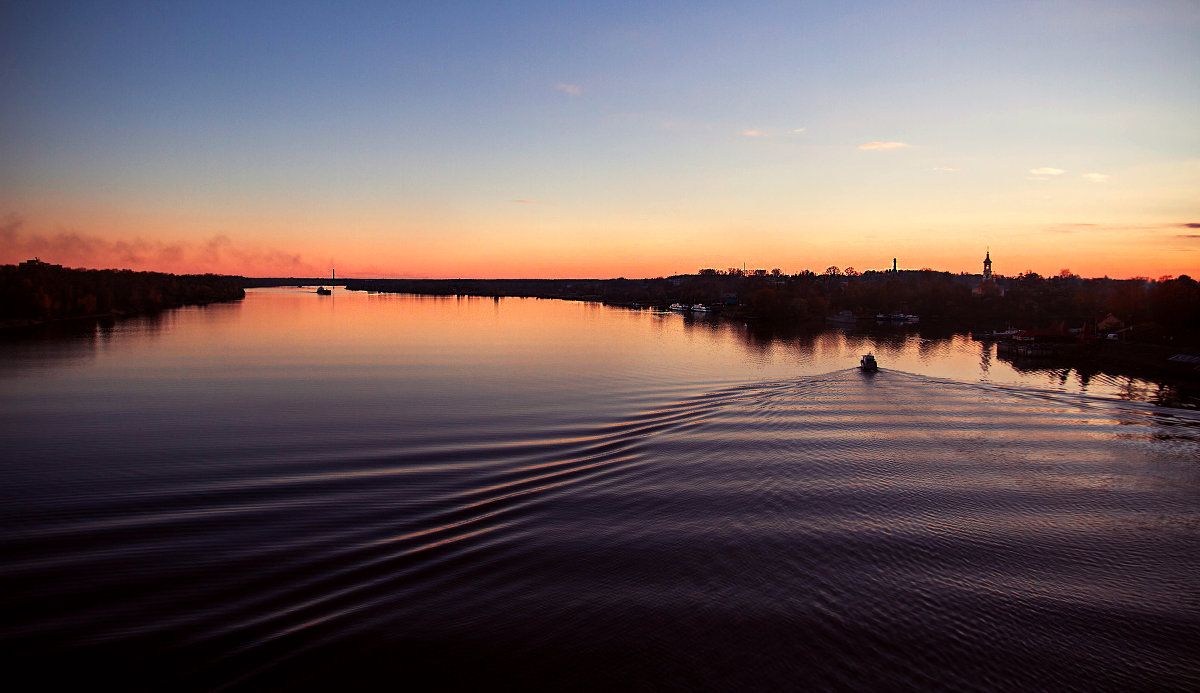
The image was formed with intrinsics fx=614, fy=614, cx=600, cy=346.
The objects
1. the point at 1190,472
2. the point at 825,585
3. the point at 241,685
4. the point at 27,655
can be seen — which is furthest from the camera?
the point at 1190,472

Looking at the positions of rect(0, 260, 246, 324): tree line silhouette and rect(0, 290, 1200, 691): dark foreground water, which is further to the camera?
rect(0, 260, 246, 324): tree line silhouette

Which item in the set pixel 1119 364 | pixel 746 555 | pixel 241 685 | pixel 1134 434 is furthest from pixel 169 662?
pixel 1119 364

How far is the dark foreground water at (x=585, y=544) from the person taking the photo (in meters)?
7.45

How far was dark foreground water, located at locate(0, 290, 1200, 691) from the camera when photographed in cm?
745

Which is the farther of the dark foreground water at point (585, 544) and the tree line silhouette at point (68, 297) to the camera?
the tree line silhouette at point (68, 297)

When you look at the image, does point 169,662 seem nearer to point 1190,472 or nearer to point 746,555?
point 746,555

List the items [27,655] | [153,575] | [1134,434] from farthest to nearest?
[1134,434], [153,575], [27,655]

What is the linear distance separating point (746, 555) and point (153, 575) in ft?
29.3

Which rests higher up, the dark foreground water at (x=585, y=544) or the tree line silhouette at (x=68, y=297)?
the tree line silhouette at (x=68, y=297)

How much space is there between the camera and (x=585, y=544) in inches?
410

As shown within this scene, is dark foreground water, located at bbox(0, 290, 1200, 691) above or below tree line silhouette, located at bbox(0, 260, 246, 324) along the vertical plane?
below

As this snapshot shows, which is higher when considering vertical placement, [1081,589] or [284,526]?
[284,526]

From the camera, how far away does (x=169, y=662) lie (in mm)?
6926

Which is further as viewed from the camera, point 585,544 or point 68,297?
point 68,297
